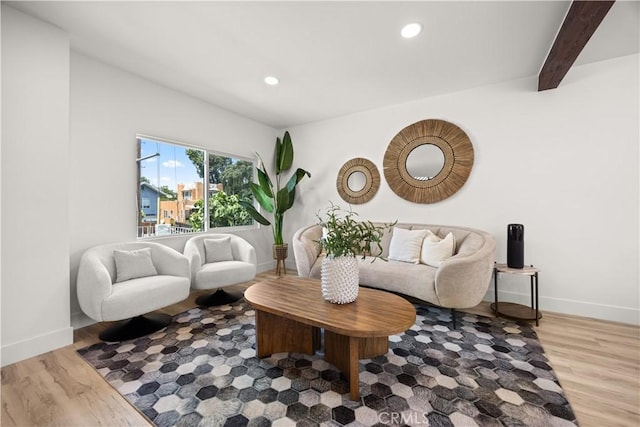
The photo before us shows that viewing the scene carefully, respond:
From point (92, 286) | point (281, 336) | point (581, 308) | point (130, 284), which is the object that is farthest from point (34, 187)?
point (581, 308)

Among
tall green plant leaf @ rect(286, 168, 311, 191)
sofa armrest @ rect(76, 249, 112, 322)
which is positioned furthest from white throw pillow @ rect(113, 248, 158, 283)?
tall green plant leaf @ rect(286, 168, 311, 191)

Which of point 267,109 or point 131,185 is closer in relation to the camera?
point 131,185

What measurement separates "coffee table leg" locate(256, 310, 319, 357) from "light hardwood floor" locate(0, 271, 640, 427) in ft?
2.51

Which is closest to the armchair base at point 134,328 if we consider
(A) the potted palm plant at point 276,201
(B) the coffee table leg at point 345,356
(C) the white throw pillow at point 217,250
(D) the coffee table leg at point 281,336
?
(C) the white throw pillow at point 217,250

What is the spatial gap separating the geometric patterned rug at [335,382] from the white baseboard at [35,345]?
21 centimetres

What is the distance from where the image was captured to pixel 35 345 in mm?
1984

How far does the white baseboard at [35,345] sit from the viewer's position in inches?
73.7

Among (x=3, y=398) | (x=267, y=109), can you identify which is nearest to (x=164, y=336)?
(x=3, y=398)

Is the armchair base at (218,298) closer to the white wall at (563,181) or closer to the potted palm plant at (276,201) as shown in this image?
the potted palm plant at (276,201)

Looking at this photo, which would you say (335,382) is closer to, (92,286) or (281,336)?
(281,336)

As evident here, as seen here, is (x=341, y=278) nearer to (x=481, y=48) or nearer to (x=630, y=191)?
(x=481, y=48)

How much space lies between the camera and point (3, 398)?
1524 mm

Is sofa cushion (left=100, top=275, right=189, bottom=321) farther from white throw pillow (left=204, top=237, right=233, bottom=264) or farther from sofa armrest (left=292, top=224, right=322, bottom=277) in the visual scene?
sofa armrest (left=292, top=224, right=322, bottom=277)

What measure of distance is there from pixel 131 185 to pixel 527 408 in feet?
12.4
